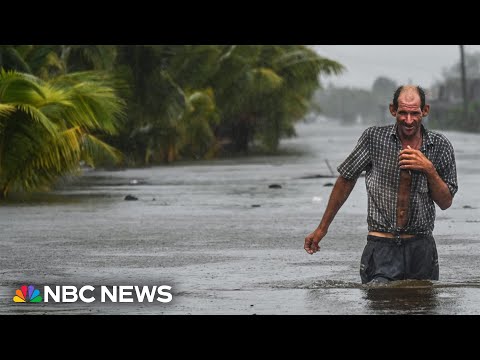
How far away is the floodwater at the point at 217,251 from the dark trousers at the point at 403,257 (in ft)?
0.62

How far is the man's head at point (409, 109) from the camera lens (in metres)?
8.15

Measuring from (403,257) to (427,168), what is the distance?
0.75 meters

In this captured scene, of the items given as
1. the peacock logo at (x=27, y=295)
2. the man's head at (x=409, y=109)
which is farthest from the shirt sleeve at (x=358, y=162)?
the peacock logo at (x=27, y=295)

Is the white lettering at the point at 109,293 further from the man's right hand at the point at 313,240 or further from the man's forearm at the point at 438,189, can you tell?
the man's forearm at the point at 438,189

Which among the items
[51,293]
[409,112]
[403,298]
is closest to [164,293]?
[51,293]

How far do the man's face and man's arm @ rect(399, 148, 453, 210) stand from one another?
0.15 m

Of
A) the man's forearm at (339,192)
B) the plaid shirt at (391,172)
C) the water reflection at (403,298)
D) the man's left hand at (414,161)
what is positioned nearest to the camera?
the man's left hand at (414,161)

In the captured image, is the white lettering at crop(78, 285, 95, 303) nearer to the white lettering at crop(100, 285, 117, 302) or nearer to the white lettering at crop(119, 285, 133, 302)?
the white lettering at crop(100, 285, 117, 302)

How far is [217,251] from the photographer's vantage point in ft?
47.5

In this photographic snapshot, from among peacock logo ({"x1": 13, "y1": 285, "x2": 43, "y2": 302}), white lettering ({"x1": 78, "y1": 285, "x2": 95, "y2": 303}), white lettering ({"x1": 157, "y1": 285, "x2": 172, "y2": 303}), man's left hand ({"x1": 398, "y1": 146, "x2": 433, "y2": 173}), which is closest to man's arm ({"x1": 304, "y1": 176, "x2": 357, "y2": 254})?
man's left hand ({"x1": 398, "y1": 146, "x2": 433, "y2": 173})

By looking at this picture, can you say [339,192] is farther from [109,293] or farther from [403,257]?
[109,293]
